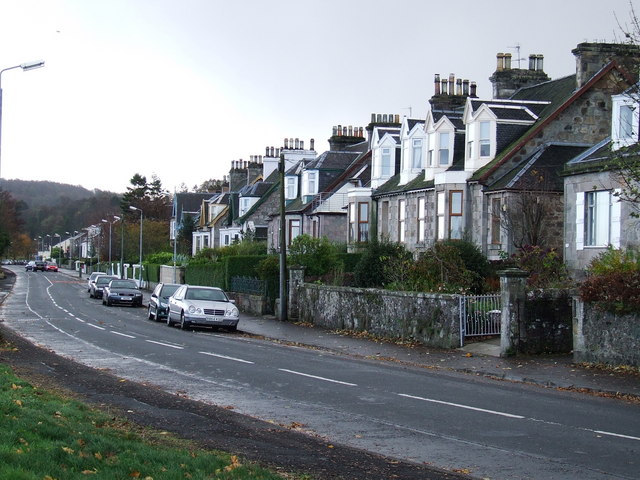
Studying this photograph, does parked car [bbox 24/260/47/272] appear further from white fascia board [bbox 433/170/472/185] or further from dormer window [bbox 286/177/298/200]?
white fascia board [bbox 433/170/472/185]

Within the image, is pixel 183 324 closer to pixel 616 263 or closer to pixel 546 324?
pixel 546 324

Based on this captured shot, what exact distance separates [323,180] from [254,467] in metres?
49.2

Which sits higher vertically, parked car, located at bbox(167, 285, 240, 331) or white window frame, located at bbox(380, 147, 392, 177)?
white window frame, located at bbox(380, 147, 392, 177)

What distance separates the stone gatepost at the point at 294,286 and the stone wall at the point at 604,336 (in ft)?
56.5

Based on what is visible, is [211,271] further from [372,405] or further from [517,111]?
[372,405]

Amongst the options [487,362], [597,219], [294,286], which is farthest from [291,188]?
[487,362]

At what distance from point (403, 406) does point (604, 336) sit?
7.36m

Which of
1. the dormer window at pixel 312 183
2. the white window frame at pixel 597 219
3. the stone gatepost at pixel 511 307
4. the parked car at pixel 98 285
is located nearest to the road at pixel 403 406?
the stone gatepost at pixel 511 307

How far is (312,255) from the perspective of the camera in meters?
37.7

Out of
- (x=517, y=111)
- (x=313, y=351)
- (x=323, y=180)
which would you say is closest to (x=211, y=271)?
(x=323, y=180)

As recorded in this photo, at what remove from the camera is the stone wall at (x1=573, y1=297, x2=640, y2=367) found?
17969 millimetres

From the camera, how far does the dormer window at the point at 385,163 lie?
46.0 meters

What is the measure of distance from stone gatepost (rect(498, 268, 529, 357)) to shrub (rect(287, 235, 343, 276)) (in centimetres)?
1672

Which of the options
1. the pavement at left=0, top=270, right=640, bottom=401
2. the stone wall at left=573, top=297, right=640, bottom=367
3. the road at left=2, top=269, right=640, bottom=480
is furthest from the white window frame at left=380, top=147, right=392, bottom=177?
the stone wall at left=573, top=297, right=640, bottom=367
